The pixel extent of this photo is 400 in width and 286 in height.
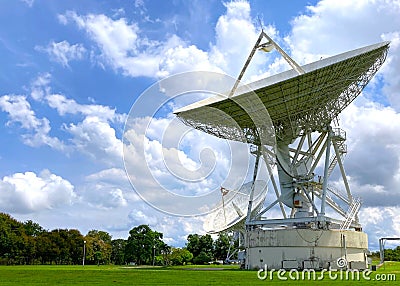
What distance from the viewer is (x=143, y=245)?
101 m

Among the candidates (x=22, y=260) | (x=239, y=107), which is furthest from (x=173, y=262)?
(x=239, y=107)

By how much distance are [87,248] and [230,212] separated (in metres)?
52.3

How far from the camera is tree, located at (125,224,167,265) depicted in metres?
99.6

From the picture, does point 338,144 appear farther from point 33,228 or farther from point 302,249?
point 33,228

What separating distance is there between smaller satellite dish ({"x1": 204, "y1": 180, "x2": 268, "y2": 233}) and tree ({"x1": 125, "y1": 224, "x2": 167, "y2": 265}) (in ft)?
125

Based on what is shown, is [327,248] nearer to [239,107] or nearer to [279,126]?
[279,126]

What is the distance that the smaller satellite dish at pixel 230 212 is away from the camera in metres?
59.6

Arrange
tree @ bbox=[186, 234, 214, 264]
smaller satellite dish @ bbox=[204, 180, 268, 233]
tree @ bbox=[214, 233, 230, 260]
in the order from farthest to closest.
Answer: tree @ bbox=[214, 233, 230, 260]
tree @ bbox=[186, 234, 214, 264]
smaller satellite dish @ bbox=[204, 180, 268, 233]

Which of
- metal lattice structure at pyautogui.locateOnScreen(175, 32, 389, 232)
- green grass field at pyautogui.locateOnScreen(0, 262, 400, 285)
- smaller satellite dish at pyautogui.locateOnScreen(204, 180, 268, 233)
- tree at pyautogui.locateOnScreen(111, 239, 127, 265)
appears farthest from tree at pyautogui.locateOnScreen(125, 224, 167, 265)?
green grass field at pyautogui.locateOnScreen(0, 262, 400, 285)

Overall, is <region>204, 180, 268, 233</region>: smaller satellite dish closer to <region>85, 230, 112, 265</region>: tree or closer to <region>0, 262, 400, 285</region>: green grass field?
<region>0, 262, 400, 285</region>: green grass field

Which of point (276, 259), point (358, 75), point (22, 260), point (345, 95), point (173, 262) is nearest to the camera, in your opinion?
point (358, 75)

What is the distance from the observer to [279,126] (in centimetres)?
4644

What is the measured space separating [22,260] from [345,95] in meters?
74.6

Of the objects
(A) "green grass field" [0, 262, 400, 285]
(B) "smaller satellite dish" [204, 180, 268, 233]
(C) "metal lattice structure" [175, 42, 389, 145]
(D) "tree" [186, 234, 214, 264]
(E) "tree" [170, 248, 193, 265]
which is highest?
(C) "metal lattice structure" [175, 42, 389, 145]
